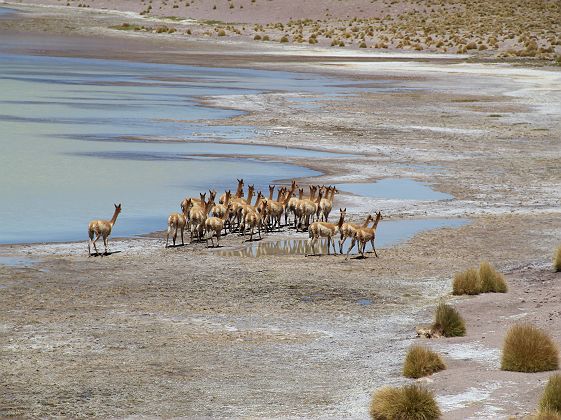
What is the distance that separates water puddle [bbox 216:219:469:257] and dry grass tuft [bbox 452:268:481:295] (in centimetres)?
368

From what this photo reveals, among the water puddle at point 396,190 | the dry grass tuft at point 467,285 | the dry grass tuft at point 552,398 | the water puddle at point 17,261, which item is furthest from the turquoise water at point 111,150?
the dry grass tuft at point 552,398

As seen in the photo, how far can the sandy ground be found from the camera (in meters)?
10.9

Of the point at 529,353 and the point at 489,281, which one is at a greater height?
the point at 529,353

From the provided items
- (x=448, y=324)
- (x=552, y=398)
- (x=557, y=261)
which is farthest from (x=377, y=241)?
(x=552, y=398)

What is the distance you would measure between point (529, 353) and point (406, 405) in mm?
1861

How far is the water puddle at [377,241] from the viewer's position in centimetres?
1883

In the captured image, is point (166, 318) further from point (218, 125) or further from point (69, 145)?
point (218, 125)

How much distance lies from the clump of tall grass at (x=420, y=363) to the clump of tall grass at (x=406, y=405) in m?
1.25

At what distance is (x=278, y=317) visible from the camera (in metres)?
Result: 14.1

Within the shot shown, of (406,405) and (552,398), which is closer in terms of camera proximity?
(552,398)

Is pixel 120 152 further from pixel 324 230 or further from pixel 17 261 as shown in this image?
pixel 17 261

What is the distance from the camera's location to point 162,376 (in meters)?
11.5

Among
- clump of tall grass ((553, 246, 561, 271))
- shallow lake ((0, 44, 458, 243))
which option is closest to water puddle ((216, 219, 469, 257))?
shallow lake ((0, 44, 458, 243))

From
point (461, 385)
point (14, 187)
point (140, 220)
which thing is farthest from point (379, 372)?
point (14, 187)
